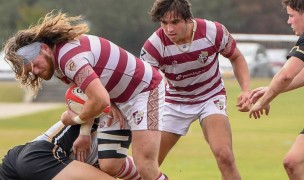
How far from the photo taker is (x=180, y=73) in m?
10.1

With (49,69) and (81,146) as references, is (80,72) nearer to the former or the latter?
(49,69)

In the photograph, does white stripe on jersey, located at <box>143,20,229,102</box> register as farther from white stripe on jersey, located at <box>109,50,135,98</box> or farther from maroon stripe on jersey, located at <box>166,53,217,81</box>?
white stripe on jersey, located at <box>109,50,135,98</box>

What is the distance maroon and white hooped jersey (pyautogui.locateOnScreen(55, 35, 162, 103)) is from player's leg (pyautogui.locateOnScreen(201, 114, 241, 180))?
1.09 metres

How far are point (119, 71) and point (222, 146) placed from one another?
Result: 1.61m

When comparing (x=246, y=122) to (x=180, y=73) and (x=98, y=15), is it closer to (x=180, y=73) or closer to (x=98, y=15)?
(x=180, y=73)

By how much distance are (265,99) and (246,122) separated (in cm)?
1819

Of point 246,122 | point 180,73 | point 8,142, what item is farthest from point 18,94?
point 180,73

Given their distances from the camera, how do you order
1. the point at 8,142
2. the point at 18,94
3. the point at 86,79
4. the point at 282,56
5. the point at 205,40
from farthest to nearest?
the point at 282,56, the point at 18,94, the point at 8,142, the point at 205,40, the point at 86,79

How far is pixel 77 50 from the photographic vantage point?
8.25 meters

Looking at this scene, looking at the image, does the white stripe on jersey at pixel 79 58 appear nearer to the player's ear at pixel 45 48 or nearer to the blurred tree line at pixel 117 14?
the player's ear at pixel 45 48

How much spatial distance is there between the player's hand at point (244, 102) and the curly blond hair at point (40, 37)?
2.07 metres

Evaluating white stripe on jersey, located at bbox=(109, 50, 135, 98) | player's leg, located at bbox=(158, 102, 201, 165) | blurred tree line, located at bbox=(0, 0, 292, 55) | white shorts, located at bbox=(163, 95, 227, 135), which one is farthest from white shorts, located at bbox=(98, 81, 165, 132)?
blurred tree line, located at bbox=(0, 0, 292, 55)

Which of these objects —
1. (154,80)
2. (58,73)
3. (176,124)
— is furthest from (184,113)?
(58,73)

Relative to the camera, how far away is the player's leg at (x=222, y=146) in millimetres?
9727
